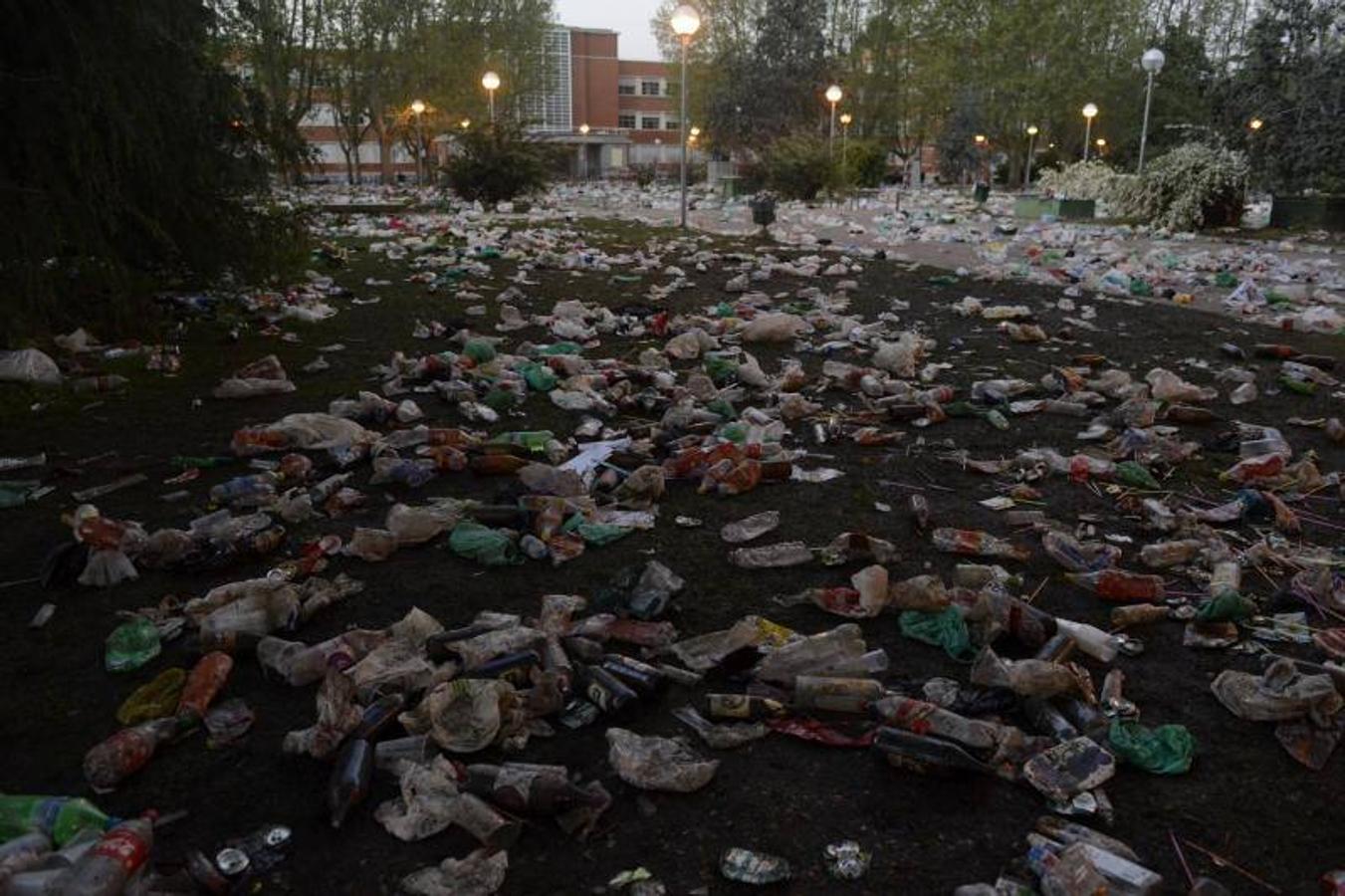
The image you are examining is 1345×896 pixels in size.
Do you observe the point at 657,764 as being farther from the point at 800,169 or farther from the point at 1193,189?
the point at 800,169

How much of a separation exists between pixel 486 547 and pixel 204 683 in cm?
96

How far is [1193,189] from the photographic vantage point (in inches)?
568

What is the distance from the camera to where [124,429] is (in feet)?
14.4

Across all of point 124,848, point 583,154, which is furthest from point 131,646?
point 583,154

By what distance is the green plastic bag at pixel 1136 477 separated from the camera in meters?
3.67

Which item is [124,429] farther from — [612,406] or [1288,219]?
[1288,219]

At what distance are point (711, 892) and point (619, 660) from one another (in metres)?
0.76

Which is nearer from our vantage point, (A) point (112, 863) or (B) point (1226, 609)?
(A) point (112, 863)

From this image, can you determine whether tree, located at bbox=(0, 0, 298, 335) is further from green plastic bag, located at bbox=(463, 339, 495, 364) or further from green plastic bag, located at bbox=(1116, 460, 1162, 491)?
green plastic bag, located at bbox=(1116, 460, 1162, 491)

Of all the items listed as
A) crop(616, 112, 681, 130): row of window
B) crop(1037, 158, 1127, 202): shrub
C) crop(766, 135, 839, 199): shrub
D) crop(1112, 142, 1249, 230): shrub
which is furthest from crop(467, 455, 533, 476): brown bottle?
crop(616, 112, 681, 130): row of window

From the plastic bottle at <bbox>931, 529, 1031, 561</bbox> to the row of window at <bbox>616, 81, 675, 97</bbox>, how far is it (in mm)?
75547

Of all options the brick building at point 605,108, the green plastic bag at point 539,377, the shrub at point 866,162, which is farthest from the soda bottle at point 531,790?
the brick building at point 605,108

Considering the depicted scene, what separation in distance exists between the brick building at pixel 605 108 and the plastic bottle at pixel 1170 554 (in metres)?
63.8

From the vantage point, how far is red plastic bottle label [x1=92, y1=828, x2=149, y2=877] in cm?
162
